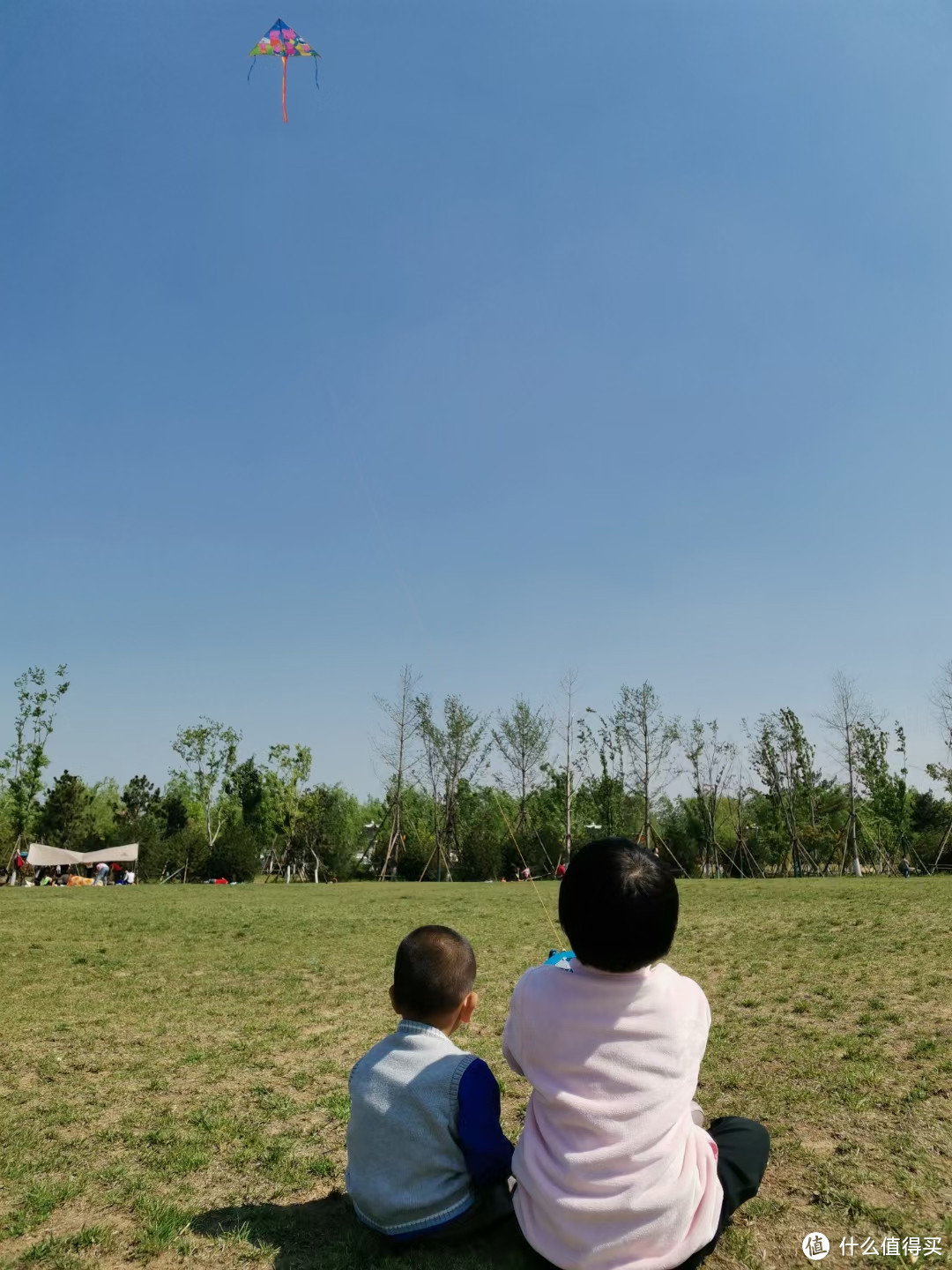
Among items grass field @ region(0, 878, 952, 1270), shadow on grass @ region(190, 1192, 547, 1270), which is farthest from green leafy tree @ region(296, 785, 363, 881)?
shadow on grass @ region(190, 1192, 547, 1270)

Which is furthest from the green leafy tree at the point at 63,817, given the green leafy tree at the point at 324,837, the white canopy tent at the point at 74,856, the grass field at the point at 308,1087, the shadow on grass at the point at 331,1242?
the shadow on grass at the point at 331,1242

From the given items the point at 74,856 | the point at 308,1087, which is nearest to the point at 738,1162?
the point at 308,1087

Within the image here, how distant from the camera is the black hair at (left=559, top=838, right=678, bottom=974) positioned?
2113mm

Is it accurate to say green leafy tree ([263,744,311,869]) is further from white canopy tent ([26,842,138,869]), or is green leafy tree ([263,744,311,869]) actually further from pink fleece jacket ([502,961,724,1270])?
pink fleece jacket ([502,961,724,1270])

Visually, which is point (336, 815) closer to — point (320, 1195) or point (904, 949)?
point (904, 949)

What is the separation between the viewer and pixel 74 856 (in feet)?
124

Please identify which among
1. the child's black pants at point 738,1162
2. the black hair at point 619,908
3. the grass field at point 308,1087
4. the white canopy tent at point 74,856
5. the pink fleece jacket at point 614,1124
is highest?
the black hair at point 619,908

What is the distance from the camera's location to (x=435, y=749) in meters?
44.0

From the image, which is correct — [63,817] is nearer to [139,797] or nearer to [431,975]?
[139,797]

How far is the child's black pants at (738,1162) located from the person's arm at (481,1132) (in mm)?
653

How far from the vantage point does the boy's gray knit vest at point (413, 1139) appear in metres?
2.51

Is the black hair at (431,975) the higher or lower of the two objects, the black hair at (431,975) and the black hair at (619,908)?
the lower

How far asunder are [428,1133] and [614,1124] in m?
0.71

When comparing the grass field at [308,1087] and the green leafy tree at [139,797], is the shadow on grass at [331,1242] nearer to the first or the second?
the grass field at [308,1087]
